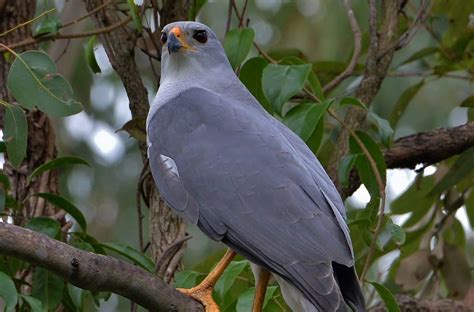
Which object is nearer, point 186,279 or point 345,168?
point 186,279

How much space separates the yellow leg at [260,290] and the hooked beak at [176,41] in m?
1.20

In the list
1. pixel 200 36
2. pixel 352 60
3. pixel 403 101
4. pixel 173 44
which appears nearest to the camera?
pixel 173 44

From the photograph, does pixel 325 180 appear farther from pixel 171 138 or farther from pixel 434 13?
pixel 434 13

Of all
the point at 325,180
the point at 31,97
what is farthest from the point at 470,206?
the point at 31,97

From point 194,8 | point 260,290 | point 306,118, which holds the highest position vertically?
point 194,8

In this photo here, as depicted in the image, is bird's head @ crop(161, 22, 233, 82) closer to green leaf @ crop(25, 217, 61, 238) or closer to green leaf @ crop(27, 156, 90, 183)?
green leaf @ crop(27, 156, 90, 183)

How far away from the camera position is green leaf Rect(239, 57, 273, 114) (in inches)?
203

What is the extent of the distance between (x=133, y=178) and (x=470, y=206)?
5.36 metres

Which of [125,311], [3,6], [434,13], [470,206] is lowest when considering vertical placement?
[125,311]

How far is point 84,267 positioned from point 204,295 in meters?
0.95

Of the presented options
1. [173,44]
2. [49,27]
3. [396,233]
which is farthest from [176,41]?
[396,233]

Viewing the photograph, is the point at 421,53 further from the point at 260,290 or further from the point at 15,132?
the point at 15,132

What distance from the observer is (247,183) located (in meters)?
4.42

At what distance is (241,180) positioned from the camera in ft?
14.6
